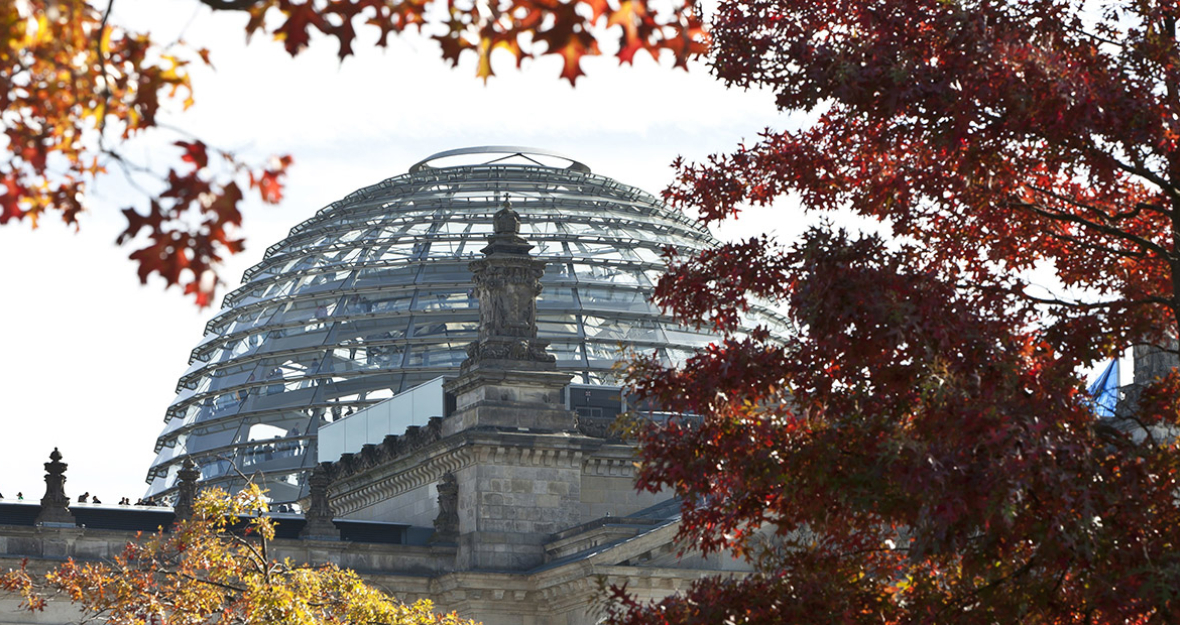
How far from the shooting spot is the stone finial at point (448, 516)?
47500 mm

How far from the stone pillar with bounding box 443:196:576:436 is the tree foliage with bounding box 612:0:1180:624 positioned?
31.6m

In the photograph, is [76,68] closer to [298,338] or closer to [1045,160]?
[1045,160]

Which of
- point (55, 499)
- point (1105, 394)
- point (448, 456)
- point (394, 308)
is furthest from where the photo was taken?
point (394, 308)

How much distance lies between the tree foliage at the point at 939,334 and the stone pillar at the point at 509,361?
104 feet

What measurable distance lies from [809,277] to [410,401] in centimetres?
4126

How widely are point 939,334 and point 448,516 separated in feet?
117

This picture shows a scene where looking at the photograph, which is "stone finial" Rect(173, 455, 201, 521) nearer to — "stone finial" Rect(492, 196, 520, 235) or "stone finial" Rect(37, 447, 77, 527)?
"stone finial" Rect(37, 447, 77, 527)

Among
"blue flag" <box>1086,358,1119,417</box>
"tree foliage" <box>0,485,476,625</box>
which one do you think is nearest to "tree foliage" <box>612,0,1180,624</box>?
"blue flag" <box>1086,358,1119,417</box>

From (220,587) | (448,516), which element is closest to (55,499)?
(448,516)

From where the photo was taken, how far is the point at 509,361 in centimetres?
4703

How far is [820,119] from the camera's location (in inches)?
609

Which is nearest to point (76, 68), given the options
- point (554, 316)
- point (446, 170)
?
point (554, 316)

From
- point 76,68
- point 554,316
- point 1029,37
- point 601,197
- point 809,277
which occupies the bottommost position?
point 76,68

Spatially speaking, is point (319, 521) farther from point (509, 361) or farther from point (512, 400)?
point (509, 361)
